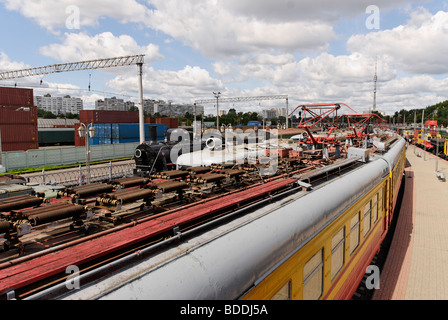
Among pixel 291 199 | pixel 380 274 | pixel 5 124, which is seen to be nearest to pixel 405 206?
pixel 380 274

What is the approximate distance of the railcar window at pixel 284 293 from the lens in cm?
417

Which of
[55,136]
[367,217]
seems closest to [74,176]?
[367,217]

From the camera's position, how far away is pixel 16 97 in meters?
41.0

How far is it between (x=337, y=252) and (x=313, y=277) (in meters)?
1.37

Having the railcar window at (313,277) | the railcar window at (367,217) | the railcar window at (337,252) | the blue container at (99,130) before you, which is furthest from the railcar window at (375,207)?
the blue container at (99,130)

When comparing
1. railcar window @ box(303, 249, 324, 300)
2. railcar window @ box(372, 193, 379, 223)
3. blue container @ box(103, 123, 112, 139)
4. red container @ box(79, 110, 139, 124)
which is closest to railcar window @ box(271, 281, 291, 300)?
railcar window @ box(303, 249, 324, 300)

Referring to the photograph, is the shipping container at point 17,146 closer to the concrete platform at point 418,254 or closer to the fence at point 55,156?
the fence at point 55,156

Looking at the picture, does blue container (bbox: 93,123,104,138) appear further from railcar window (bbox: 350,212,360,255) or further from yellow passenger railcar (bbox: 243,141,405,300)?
railcar window (bbox: 350,212,360,255)

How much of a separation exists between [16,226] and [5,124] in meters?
43.0

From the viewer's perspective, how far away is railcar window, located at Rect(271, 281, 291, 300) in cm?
417

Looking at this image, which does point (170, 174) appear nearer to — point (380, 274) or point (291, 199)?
point (291, 199)

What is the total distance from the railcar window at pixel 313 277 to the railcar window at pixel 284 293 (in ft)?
1.86

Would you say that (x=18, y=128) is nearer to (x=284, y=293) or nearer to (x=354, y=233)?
(x=354, y=233)

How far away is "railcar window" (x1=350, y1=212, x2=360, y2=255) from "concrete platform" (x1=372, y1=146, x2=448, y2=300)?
3.17m
